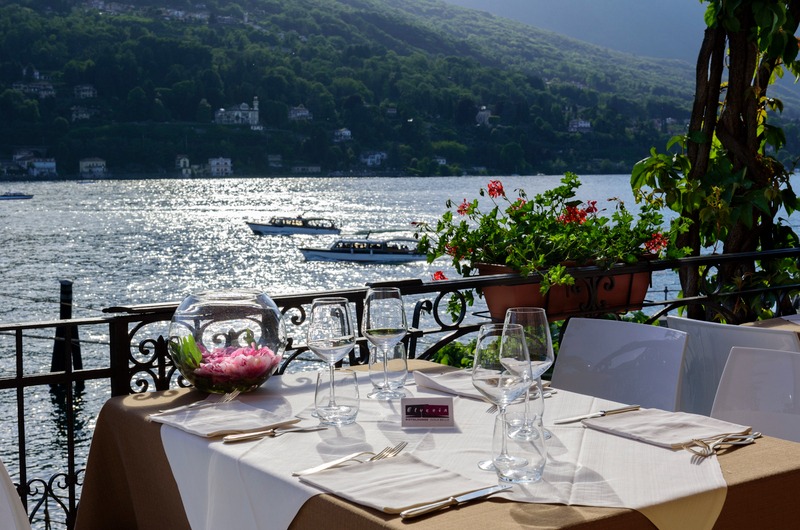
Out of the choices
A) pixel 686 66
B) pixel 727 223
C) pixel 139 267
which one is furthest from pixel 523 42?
pixel 727 223

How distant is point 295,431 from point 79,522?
78cm

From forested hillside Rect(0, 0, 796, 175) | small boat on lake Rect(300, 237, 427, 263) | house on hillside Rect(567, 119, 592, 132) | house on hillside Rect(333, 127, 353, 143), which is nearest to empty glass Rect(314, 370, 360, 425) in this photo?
small boat on lake Rect(300, 237, 427, 263)

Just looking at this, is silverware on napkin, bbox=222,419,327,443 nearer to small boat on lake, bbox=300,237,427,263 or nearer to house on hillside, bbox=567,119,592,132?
small boat on lake, bbox=300,237,427,263

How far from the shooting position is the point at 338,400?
6.41 feet

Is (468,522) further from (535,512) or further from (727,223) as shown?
(727,223)

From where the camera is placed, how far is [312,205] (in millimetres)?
77312

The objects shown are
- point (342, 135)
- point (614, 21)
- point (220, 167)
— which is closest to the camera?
point (342, 135)

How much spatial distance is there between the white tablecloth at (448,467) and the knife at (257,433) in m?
0.02

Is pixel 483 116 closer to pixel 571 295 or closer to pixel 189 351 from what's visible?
pixel 571 295

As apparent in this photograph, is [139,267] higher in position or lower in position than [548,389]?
lower

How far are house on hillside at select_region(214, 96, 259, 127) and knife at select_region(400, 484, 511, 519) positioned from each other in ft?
228

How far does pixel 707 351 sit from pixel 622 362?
0.42 meters

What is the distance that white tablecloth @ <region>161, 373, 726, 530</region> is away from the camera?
1493 mm

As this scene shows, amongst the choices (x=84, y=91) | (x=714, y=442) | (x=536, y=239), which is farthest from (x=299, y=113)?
(x=714, y=442)
